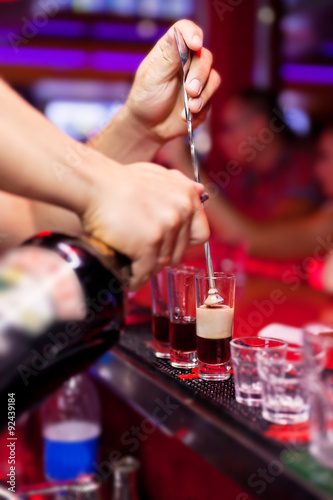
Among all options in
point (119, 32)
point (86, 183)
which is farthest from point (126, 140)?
point (119, 32)

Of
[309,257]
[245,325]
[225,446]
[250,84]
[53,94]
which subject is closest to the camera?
[225,446]

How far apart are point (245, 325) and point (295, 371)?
2.61 feet

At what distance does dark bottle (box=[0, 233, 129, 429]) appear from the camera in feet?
2.41

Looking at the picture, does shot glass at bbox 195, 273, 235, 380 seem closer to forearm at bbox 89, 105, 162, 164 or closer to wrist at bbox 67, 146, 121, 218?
wrist at bbox 67, 146, 121, 218

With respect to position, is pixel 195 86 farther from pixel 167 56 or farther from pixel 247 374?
pixel 247 374

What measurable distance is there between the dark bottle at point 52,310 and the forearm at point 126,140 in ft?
2.37

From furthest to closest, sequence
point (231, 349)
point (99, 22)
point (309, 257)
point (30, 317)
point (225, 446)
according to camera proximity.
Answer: point (99, 22), point (309, 257), point (231, 349), point (225, 446), point (30, 317)

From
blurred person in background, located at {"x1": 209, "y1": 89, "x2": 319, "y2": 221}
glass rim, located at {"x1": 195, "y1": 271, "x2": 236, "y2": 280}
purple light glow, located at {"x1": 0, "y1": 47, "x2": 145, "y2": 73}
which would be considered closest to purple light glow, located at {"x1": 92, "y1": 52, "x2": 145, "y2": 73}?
purple light glow, located at {"x1": 0, "y1": 47, "x2": 145, "y2": 73}

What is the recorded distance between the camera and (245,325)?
1.75m

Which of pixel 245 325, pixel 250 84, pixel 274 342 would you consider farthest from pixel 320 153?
pixel 274 342

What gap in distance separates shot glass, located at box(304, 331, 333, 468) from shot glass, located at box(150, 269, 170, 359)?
1.56ft

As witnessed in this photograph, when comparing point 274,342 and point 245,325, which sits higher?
point 274,342

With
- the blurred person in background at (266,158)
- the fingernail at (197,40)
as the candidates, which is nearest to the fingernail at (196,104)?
the fingernail at (197,40)

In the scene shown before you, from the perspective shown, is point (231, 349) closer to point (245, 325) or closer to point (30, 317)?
point (30, 317)
